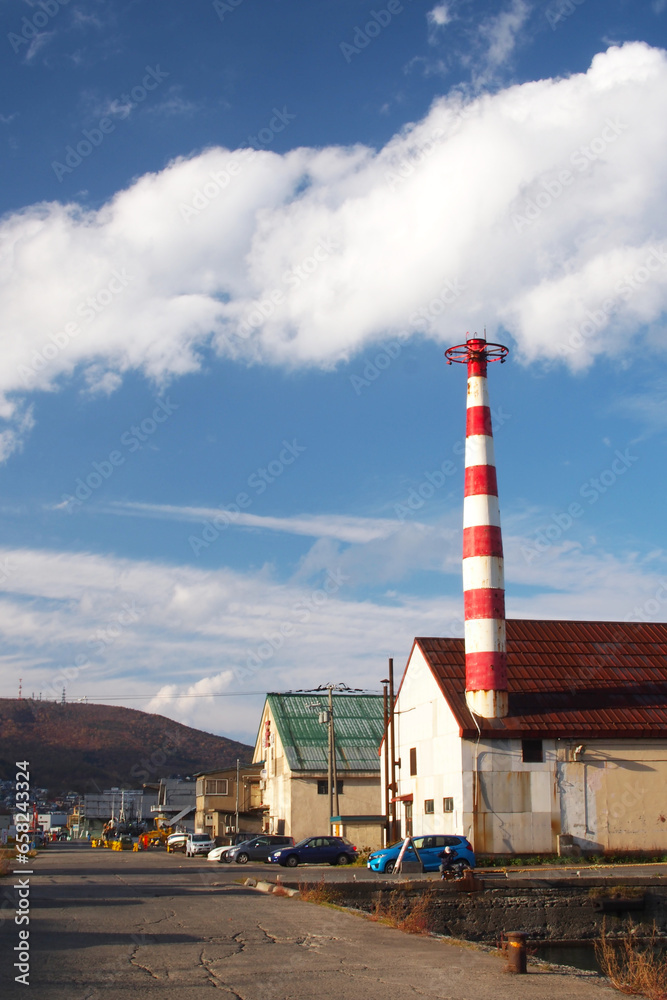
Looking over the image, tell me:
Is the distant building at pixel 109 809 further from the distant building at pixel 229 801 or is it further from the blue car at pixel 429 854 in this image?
the blue car at pixel 429 854

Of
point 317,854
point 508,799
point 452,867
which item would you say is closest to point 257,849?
point 317,854

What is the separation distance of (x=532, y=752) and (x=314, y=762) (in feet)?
65.3

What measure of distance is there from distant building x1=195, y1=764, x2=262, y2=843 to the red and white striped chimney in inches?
1058

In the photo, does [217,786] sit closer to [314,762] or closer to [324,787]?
[314,762]

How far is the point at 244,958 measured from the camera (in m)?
12.9

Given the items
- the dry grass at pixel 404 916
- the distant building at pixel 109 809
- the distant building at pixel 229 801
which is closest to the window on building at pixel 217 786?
the distant building at pixel 229 801

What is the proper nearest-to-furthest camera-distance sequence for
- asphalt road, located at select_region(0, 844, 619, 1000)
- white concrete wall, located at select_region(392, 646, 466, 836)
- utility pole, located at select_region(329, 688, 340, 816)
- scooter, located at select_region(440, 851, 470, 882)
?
asphalt road, located at select_region(0, 844, 619, 1000), scooter, located at select_region(440, 851, 470, 882), white concrete wall, located at select_region(392, 646, 466, 836), utility pole, located at select_region(329, 688, 340, 816)

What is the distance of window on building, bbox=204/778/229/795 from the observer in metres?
62.2

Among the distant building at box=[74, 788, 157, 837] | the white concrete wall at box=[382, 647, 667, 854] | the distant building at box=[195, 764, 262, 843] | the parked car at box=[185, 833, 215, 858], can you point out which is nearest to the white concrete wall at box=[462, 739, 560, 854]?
the white concrete wall at box=[382, 647, 667, 854]

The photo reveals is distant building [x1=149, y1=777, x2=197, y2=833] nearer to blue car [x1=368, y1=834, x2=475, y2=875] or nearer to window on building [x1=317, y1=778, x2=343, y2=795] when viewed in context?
window on building [x1=317, y1=778, x2=343, y2=795]

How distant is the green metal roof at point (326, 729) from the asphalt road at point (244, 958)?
32.9m

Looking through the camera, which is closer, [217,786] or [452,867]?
[452,867]

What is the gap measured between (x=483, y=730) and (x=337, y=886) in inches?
592

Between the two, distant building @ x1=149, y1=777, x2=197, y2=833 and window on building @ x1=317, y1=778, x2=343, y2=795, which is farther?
distant building @ x1=149, y1=777, x2=197, y2=833
